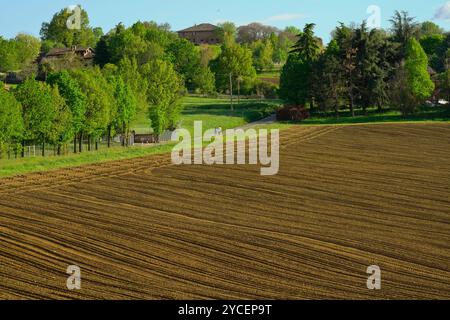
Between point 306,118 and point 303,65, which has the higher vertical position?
point 303,65

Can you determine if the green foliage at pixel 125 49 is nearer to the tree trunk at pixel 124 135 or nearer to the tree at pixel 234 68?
the tree at pixel 234 68

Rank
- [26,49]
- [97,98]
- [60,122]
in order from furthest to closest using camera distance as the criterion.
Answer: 1. [26,49]
2. [97,98]
3. [60,122]

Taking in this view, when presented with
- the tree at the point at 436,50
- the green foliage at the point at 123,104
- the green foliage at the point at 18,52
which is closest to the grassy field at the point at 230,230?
the green foliage at the point at 123,104

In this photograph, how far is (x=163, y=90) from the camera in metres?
69.1

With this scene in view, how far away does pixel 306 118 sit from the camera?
266ft

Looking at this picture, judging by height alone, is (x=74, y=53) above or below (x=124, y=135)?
above

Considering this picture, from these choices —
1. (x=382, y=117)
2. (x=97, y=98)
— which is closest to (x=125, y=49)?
(x=382, y=117)

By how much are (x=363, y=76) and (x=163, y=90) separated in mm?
28330

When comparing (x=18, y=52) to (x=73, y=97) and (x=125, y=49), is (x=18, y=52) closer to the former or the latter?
(x=125, y=49)

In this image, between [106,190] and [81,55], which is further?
[81,55]

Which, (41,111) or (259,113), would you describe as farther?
(259,113)
